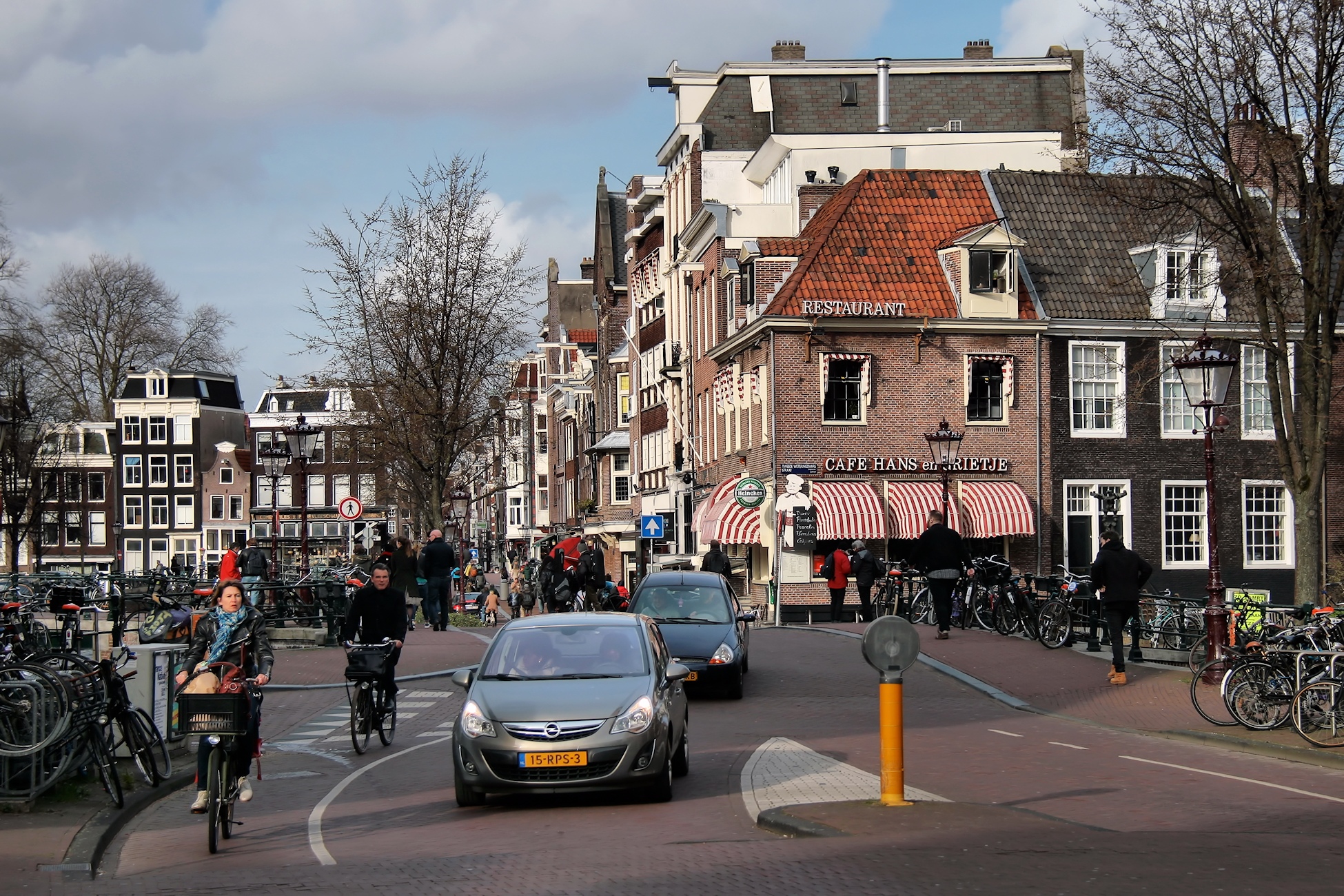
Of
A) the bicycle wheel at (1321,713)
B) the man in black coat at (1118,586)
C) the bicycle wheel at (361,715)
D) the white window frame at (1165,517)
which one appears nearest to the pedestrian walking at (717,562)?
the man in black coat at (1118,586)

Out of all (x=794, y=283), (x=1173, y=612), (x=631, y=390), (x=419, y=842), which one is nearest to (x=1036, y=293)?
(x=794, y=283)

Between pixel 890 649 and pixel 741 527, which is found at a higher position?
pixel 741 527

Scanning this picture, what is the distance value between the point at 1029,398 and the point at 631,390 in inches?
989

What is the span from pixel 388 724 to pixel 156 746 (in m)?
3.20

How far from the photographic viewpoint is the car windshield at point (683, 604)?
1938cm

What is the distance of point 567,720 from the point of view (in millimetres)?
11289

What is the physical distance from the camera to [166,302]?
69.4m

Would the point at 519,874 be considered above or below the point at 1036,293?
below

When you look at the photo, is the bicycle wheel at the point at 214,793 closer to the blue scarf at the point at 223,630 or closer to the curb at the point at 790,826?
the blue scarf at the point at 223,630

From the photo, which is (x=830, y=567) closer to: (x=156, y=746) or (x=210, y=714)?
(x=156, y=746)

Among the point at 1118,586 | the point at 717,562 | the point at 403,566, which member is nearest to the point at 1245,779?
the point at 1118,586

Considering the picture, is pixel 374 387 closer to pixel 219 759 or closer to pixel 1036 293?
pixel 1036 293

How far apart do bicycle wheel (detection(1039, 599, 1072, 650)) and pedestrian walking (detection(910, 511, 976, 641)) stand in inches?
59.4

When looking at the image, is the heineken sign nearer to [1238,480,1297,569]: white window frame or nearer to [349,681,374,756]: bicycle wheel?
[1238,480,1297,569]: white window frame
